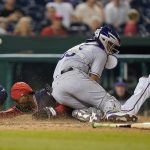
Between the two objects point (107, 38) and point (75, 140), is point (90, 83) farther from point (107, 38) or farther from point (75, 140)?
point (75, 140)

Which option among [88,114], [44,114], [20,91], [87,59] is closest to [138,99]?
[88,114]

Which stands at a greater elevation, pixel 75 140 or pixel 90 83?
pixel 90 83

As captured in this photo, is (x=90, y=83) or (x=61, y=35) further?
(x=61, y=35)

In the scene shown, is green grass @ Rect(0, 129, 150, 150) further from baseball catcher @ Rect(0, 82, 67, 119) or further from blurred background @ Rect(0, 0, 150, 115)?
blurred background @ Rect(0, 0, 150, 115)

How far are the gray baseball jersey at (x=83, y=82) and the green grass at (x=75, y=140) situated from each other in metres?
1.52

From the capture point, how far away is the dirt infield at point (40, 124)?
10.6m

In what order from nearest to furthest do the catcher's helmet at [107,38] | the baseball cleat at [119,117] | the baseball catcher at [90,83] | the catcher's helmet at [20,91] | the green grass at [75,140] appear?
the green grass at [75,140]
the baseball cleat at [119,117]
the baseball catcher at [90,83]
the catcher's helmet at [107,38]
the catcher's helmet at [20,91]

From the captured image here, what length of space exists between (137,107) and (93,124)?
1444 mm

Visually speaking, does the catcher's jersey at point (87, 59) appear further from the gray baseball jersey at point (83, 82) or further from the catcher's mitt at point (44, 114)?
the catcher's mitt at point (44, 114)

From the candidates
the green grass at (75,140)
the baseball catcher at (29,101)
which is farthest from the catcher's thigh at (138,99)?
the green grass at (75,140)

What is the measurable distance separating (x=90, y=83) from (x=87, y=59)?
0.39m

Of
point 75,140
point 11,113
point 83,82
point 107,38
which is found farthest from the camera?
point 11,113

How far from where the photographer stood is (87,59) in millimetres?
11500

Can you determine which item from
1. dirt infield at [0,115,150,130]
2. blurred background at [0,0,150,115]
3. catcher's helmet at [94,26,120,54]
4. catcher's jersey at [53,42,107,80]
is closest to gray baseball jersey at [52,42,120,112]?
catcher's jersey at [53,42,107,80]
